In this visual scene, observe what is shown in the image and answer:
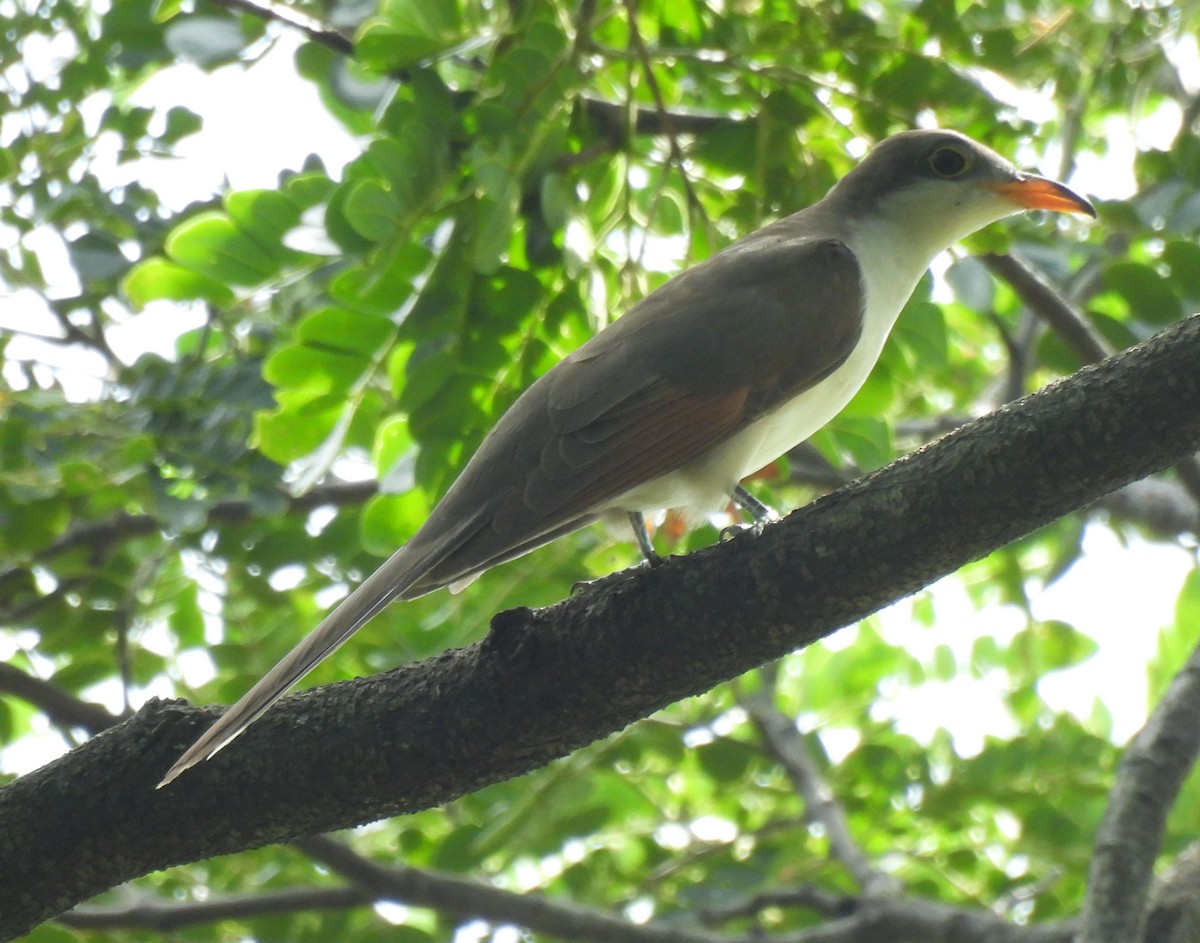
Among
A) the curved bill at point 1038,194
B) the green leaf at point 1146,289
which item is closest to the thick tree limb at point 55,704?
the curved bill at point 1038,194

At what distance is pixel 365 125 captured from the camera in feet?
15.2

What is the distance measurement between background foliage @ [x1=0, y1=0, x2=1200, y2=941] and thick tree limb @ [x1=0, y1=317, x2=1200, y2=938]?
869 millimetres

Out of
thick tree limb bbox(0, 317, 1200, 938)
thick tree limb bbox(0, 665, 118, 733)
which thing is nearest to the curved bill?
thick tree limb bbox(0, 317, 1200, 938)

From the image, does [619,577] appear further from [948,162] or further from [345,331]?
[948,162]

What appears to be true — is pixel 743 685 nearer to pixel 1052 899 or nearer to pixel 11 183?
pixel 1052 899

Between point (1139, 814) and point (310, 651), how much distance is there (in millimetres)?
2438

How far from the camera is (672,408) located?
3.50 m

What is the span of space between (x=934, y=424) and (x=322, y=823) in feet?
12.6

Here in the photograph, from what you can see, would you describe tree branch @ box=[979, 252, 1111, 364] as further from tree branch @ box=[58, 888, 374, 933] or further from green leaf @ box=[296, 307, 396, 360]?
tree branch @ box=[58, 888, 374, 933]

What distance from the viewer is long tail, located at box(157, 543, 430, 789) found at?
2691mm

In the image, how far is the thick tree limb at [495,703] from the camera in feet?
8.48

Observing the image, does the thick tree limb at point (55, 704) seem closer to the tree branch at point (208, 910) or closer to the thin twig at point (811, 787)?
the tree branch at point (208, 910)

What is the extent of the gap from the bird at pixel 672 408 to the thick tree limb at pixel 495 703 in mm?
222

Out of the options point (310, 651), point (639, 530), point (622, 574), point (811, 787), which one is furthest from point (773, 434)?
point (811, 787)
